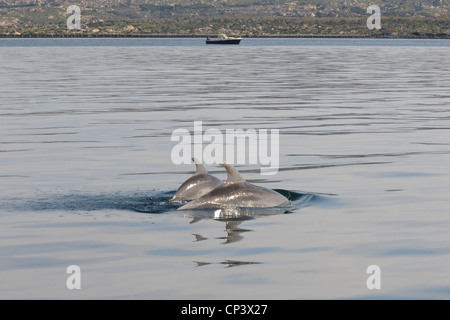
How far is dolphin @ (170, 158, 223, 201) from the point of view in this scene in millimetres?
21688

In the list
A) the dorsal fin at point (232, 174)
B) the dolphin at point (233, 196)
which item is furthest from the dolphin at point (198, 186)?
the dorsal fin at point (232, 174)

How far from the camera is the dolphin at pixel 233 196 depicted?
66.6ft

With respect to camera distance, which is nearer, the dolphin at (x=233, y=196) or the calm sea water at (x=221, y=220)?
the calm sea water at (x=221, y=220)

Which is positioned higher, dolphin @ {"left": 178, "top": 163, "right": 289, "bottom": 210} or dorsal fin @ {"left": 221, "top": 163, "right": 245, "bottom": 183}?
dorsal fin @ {"left": 221, "top": 163, "right": 245, "bottom": 183}

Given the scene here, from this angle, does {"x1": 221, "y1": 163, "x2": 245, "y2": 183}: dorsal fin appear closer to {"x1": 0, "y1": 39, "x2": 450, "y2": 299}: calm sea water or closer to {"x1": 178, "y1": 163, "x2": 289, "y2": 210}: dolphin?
{"x1": 178, "y1": 163, "x2": 289, "y2": 210}: dolphin

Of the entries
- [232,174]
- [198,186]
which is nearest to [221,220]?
[232,174]

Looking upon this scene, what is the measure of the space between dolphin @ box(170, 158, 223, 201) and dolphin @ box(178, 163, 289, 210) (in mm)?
963

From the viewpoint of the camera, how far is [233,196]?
2034 cm

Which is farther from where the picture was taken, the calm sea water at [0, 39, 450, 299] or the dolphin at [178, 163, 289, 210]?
the dolphin at [178, 163, 289, 210]

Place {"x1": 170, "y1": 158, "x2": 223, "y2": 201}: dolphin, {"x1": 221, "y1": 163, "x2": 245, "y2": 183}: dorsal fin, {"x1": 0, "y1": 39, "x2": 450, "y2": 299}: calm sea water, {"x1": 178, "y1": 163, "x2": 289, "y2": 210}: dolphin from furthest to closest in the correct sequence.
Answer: {"x1": 170, "y1": 158, "x2": 223, "y2": 201}: dolphin, {"x1": 178, "y1": 163, "x2": 289, "y2": 210}: dolphin, {"x1": 221, "y1": 163, "x2": 245, "y2": 183}: dorsal fin, {"x1": 0, "y1": 39, "x2": 450, "y2": 299}: calm sea water

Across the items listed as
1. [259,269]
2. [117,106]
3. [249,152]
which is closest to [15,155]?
[249,152]

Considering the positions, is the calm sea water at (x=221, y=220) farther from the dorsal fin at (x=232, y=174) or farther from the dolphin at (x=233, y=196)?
the dorsal fin at (x=232, y=174)

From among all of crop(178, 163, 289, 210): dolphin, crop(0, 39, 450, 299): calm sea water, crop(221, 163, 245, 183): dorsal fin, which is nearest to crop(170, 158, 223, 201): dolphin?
crop(0, 39, 450, 299): calm sea water

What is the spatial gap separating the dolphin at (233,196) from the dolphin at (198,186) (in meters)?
0.96
